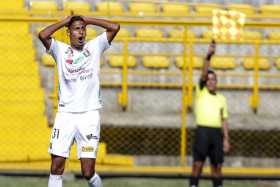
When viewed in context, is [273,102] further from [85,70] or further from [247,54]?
[85,70]

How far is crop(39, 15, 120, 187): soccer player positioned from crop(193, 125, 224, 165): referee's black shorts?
330 cm

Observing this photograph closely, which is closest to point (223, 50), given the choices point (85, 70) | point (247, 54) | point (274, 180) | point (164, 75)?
point (247, 54)

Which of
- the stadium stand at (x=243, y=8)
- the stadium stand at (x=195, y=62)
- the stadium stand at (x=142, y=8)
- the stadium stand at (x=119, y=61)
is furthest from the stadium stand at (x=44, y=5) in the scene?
the stadium stand at (x=243, y=8)

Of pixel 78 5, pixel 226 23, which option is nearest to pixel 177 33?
pixel 78 5

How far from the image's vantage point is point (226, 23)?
12.6 m

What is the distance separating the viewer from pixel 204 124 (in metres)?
11.7

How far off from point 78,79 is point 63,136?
59 centimetres

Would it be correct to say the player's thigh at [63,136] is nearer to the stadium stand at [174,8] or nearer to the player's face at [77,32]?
the player's face at [77,32]

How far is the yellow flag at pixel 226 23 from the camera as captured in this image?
1255 cm

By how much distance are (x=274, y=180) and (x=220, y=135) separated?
1.60 meters

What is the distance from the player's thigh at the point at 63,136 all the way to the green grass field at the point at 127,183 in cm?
353

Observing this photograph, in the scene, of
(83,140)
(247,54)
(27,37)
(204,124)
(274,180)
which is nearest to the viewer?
(83,140)

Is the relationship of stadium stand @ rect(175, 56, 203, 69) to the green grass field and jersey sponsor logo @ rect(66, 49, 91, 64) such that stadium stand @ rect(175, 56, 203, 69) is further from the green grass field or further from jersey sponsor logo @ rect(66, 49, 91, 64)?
jersey sponsor logo @ rect(66, 49, 91, 64)

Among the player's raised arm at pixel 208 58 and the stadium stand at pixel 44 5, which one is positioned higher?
the stadium stand at pixel 44 5
